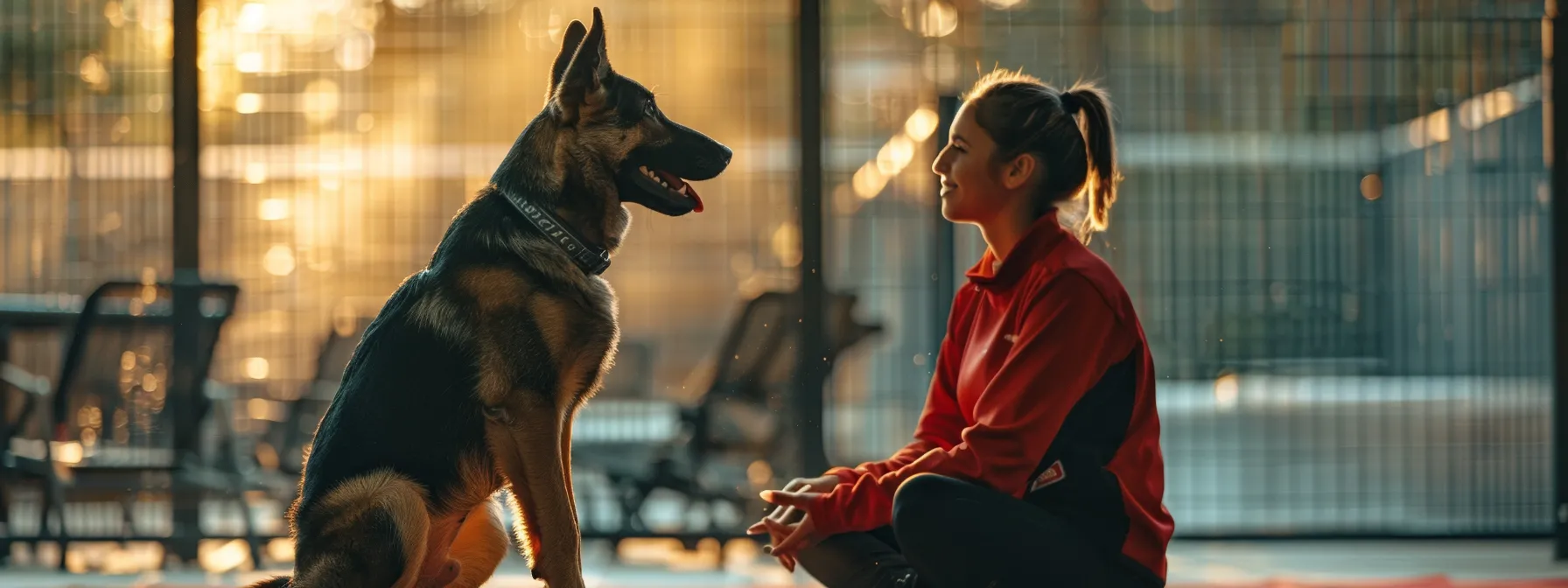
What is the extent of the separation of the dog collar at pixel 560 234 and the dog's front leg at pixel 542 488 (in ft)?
0.86

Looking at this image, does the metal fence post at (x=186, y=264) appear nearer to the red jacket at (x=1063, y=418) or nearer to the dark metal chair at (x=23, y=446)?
the dark metal chair at (x=23, y=446)

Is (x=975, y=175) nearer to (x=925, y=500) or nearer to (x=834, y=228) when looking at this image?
(x=925, y=500)

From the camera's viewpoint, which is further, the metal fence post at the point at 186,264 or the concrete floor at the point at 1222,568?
the metal fence post at the point at 186,264

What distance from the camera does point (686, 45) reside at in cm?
Result: 510

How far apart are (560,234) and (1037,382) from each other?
0.82 m

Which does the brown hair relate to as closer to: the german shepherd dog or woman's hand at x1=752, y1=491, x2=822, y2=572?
the german shepherd dog

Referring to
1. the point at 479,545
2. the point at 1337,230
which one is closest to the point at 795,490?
the point at 479,545

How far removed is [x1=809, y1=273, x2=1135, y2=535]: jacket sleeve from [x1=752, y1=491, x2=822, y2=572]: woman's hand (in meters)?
0.21

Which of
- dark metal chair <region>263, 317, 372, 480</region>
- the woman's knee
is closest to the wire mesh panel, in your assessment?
dark metal chair <region>263, 317, 372, 480</region>

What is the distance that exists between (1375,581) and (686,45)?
117 inches

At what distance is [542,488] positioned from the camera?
2.26m

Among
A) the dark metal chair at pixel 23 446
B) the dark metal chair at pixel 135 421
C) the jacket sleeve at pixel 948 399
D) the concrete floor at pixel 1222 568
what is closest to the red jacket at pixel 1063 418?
the jacket sleeve at pixel 948 399

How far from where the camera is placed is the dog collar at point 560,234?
2281 millimetres

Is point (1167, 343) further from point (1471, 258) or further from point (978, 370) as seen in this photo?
point (978, 370)
